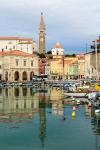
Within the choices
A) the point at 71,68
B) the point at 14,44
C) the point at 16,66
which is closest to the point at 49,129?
the point at 16,66

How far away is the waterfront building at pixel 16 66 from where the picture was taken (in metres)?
115

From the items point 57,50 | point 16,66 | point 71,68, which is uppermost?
point 57,50

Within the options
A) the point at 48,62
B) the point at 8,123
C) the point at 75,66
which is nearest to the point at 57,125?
the point at 8,123

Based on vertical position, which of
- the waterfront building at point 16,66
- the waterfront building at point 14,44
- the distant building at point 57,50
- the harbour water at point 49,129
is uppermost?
the distant building at point 57,50

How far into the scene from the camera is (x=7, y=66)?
11569 cm

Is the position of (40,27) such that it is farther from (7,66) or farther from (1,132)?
(1,132)

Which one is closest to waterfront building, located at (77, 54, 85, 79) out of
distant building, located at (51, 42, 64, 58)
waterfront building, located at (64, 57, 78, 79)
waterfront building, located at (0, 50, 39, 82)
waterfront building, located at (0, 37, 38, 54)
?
waterfront building, located at (64, 57, 78, 79)

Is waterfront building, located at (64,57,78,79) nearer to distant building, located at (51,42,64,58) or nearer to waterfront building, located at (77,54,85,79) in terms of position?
waterfront building, located at (77,54,85,79)

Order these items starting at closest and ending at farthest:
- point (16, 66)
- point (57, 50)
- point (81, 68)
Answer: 1. point (16, 66)
2. point (81, 68)
3. point (57, 50)

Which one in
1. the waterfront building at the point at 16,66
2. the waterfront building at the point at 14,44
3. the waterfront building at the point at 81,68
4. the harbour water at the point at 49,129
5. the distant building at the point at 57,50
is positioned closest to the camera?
the harbour water at the point at 49,129

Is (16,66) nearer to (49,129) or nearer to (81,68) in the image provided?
(81,68)

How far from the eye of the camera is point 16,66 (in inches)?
4557

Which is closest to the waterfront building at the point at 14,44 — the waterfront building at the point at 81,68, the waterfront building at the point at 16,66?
the waterfront building at the point at 16,66

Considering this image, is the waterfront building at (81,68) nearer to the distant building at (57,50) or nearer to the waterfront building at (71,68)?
the waterfront building at (71,68)
